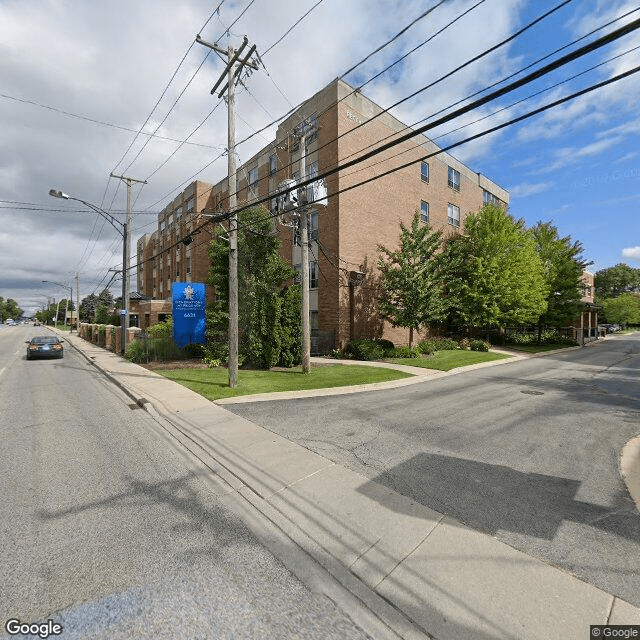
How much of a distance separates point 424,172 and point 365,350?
16.2 metres

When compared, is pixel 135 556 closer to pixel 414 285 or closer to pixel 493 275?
pixel 414 285

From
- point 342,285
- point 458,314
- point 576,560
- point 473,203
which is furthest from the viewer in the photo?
point 473,203

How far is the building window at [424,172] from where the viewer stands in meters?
26.4

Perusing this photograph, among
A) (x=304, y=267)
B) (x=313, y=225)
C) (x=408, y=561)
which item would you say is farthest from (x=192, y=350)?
(x=408, y=561)

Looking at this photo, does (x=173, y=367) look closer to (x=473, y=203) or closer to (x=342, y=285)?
(x=342, y=285)

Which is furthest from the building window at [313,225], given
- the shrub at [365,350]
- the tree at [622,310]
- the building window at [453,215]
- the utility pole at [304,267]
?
the tree at [622,310]

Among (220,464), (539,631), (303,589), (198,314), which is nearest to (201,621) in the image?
(303,589)

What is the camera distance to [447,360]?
19.0 metres

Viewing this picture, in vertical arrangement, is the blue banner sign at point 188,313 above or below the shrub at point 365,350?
above

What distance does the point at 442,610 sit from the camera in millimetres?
2783

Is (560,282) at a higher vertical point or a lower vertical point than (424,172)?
lower

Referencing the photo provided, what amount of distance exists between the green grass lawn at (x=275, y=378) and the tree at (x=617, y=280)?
346 feet

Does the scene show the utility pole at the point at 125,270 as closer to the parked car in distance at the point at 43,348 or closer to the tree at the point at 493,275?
the parked car in distance at the point at 43,348

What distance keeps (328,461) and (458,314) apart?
22630mm
